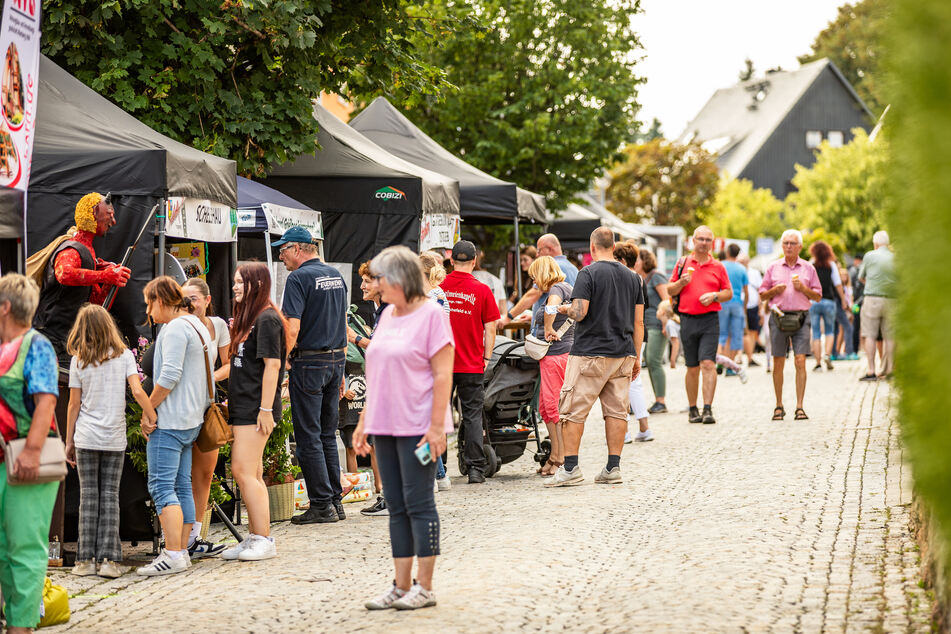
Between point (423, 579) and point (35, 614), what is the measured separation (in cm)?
178

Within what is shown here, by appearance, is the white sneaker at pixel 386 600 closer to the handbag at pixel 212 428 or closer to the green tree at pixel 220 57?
the handbag at pixel 212 428

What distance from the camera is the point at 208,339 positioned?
25.2 feet

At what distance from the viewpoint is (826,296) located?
21672 mm

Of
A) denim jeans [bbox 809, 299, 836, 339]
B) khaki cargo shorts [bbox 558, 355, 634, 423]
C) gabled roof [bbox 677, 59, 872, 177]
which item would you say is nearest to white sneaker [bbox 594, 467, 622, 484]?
khaki cargo shorts [bbox 558, 355, 634, 423]

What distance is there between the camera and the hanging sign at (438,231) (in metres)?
14.4

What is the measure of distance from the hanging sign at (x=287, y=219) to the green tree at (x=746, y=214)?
→ 58923mm

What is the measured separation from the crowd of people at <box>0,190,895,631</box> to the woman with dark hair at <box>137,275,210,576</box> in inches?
0.4

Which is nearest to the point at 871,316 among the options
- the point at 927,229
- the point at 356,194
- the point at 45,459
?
the point at 356,194

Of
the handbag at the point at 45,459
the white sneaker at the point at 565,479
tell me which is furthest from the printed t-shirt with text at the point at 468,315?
the handbag at the point at 45,459

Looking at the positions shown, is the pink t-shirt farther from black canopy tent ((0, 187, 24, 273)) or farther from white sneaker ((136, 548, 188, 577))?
black canopy tent ((0, 187, 24, 273))

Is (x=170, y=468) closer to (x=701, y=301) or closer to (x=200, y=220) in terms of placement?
(x=200, y=220)

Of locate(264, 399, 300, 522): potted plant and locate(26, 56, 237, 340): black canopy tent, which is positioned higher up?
locate(26, 56, 237, 340): black canopy tent

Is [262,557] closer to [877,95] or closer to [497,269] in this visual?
[877,95]

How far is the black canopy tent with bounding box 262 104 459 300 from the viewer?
1423 centimetres
